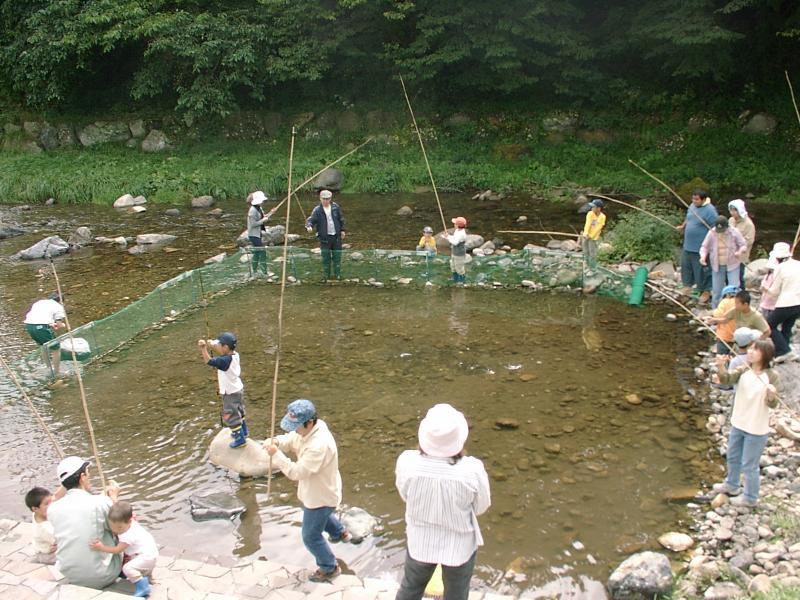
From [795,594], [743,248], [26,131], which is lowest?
[795,594]

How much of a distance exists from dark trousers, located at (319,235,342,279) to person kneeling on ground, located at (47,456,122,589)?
8222 millimetres

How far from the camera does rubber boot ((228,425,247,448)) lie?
282 inches

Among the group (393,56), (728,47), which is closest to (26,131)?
(393,56)

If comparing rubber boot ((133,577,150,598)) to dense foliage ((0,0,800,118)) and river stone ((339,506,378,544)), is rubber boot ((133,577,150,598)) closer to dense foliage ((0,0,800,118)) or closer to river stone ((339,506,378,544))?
river stone ((339,506,378,544))

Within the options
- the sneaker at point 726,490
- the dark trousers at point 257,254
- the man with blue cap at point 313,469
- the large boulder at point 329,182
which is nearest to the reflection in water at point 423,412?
the sneaker at point 726,490

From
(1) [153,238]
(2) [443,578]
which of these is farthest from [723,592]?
(1) [153,238]

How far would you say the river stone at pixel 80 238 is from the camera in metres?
17.2

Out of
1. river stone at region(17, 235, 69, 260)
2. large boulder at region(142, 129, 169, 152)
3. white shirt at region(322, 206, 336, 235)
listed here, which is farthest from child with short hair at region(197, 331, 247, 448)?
large boulder at region(142, 129, 169, 152)

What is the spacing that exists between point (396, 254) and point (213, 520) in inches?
280

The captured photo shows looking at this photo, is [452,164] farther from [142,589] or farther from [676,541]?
[142,589]

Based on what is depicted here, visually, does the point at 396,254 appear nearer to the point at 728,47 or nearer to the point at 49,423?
the point at 49,423

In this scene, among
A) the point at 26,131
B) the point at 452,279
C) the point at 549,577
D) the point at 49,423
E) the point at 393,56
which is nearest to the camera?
the point at 549,577

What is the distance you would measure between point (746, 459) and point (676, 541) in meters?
0.95

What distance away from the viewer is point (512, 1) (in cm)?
2312
